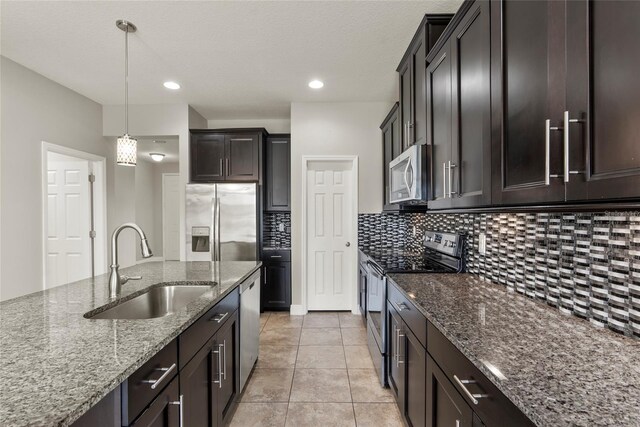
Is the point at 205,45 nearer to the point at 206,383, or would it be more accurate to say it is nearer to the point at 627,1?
the point at 206,383

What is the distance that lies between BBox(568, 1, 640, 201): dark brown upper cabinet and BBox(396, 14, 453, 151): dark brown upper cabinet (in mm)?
1267

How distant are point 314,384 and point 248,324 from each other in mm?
706

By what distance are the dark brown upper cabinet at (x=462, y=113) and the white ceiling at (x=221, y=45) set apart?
0.71m

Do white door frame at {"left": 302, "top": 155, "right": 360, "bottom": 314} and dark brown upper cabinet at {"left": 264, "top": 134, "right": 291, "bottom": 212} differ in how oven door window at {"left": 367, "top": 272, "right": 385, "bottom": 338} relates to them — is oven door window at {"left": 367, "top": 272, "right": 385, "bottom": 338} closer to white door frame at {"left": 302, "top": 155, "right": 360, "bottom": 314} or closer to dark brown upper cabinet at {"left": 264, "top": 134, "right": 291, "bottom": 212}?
white door frame at {"left": 302, "top": 155, "right": 360, "bottom": 314}

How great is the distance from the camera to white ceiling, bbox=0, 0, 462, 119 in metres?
2.25

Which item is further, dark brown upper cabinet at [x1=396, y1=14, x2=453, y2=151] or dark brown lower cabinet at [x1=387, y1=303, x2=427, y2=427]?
dark brown upper cabinet at [x1=396, y1=14, x2=453, y2=151]

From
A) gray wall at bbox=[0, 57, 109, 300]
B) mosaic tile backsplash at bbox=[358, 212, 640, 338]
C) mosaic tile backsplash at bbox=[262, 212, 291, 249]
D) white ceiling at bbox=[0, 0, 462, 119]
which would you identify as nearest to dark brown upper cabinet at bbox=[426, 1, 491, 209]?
mosaic tile backsplash at bbox=[358, 212, 640, 338]

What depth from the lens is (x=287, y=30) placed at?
8.20 feet

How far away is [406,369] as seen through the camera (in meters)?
1.84

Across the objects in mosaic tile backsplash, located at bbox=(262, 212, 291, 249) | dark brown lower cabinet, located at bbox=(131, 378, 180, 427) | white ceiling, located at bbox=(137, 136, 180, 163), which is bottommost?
dark brown lower cabinet, located at bbox=(131, 378, 180, 427)

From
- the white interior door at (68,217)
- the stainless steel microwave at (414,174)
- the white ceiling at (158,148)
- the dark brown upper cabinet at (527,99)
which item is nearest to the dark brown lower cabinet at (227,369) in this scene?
the stainless steel microwave at (414,174)

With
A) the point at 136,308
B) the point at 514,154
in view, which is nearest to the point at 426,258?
the point at 514,154

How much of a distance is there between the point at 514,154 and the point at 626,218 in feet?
1.35

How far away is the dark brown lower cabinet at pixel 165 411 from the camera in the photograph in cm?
101
